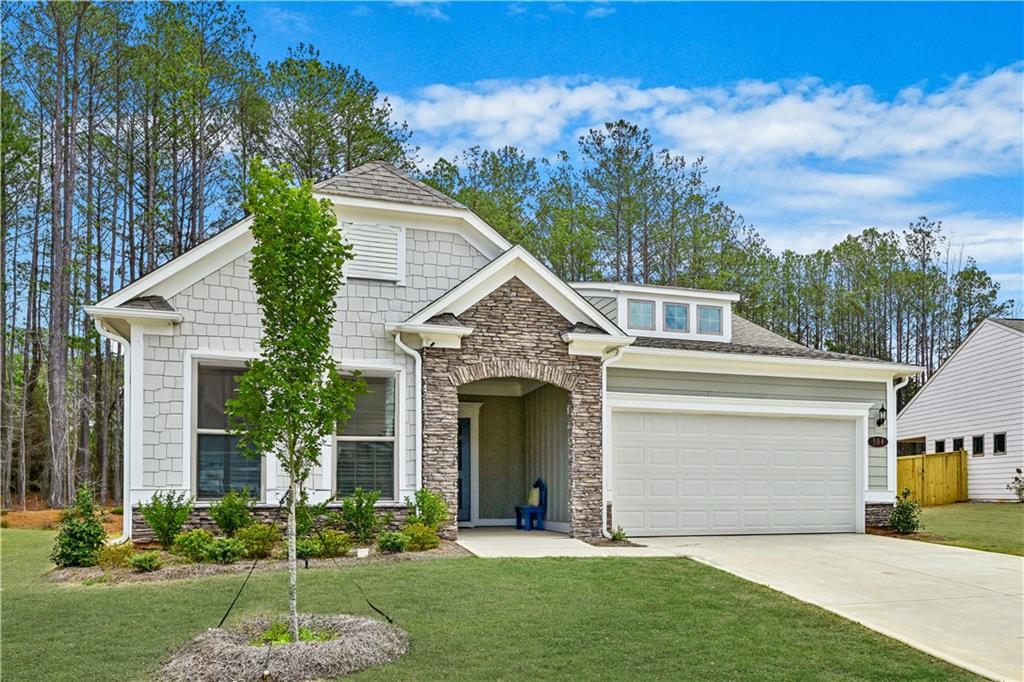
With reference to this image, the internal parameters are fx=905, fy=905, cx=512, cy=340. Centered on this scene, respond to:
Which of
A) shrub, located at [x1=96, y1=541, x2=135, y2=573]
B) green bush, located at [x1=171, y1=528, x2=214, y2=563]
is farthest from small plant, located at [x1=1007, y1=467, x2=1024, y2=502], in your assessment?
shrub, located at [x1=96, y1=541, x2=135, y2=573]

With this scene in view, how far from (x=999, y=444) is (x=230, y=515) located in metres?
22.4

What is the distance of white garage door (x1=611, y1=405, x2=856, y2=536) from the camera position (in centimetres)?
1528

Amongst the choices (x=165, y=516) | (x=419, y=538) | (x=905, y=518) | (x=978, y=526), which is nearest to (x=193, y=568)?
(x=165, y=516)

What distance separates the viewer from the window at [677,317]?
57.8ft

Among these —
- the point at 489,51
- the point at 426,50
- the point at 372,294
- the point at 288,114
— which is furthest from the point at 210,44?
the point at 372,294

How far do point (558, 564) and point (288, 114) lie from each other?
19045mm

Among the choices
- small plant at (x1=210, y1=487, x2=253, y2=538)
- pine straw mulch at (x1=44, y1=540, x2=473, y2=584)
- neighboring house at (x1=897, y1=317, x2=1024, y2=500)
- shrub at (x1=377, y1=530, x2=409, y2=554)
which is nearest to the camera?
pine straw mulch at (x1=44, y1=540, x2=473, y2=584)

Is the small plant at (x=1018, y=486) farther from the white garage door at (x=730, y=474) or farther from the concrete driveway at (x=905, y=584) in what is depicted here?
the concrete driveway at (x=905, y=584)

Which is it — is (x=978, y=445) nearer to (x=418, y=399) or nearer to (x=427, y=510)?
(x=418, y=399)

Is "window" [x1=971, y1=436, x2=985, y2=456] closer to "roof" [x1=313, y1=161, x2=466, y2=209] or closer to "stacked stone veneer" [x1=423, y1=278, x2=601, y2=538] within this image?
"stacked stone veneer" [x1=423, y1=278, x2=601, y2=538]

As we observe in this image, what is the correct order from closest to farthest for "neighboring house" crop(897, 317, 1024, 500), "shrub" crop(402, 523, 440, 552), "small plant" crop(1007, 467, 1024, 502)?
"shrub" crop(402, 523, 440, 552) → "small plant" crop(1007, 467, 1024, 502) → "neighboring house" crop(897, 317, 1024, 500)

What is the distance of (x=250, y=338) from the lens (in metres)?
13.4

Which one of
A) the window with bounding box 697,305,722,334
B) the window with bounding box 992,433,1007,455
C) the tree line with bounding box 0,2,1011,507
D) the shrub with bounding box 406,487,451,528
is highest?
the tree line with bounding box 0,2,1011,507

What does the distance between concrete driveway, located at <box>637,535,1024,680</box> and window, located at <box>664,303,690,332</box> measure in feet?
14.0
